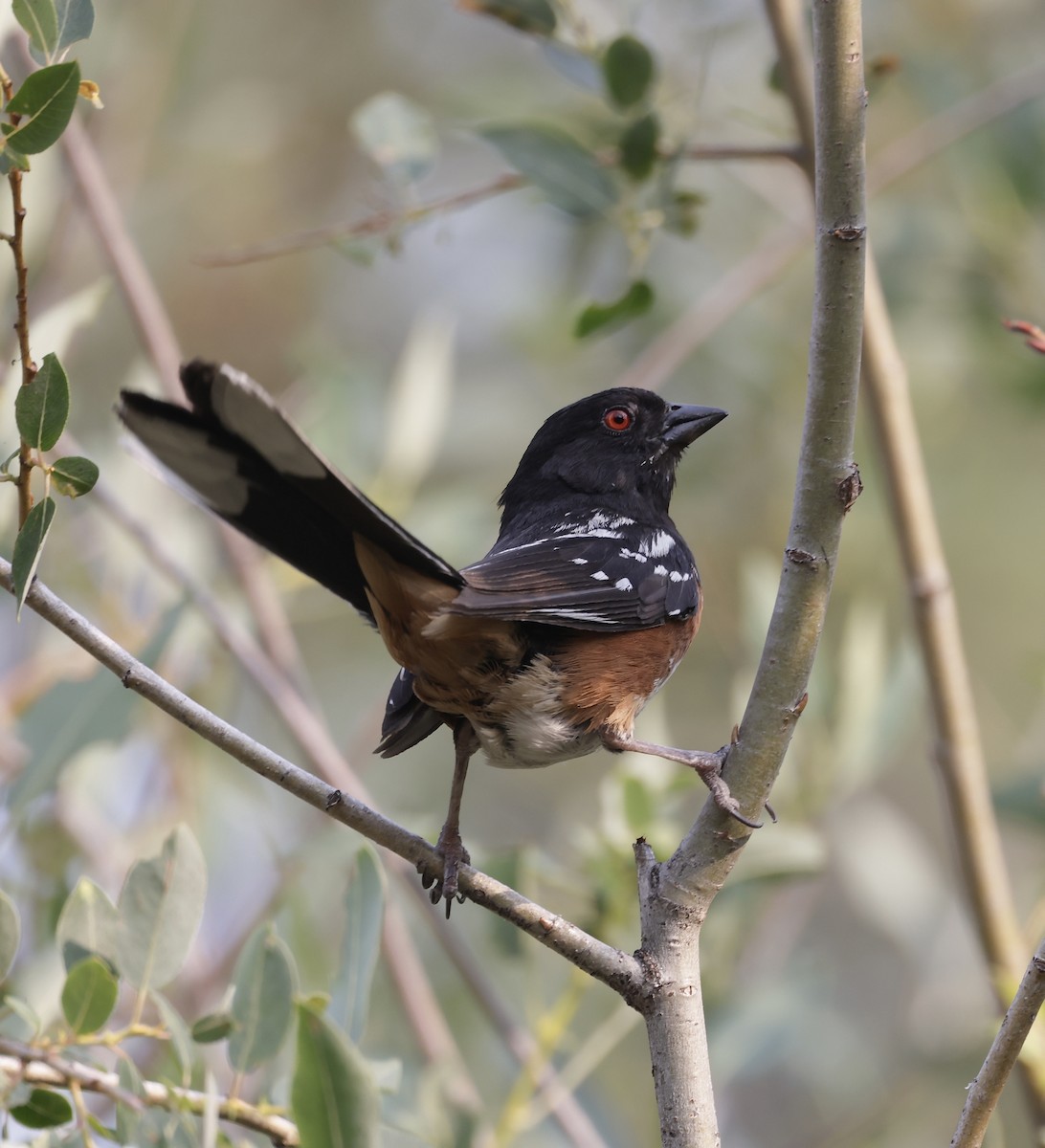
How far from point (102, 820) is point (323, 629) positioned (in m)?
3.12

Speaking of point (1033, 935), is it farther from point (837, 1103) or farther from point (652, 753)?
point (837, 1103)

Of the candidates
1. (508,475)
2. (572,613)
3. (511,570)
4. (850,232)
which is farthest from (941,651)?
(508,475)

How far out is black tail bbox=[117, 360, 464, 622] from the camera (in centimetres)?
175

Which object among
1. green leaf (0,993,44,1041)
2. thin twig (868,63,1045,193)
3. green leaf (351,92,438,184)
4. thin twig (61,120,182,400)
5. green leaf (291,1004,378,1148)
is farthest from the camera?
thin twig (868,63,1045,193)

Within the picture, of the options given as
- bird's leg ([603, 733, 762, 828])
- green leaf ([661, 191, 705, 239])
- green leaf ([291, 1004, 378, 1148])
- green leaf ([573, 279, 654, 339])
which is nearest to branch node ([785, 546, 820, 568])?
bird's leg ([603, 733, 762, 828])

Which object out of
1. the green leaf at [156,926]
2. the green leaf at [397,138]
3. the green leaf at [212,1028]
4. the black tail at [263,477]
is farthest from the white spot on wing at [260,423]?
the green leaf at [397,138]

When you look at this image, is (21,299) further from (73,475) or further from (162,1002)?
(162,1002)

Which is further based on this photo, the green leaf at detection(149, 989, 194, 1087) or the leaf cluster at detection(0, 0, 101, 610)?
the green leaf at detection(149, 989, 194, 1087)

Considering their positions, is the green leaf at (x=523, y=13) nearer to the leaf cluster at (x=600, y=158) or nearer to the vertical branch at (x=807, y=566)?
the leaf cluster at (x=600, y=158)

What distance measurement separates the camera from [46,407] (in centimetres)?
151

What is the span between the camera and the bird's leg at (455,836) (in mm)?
1962

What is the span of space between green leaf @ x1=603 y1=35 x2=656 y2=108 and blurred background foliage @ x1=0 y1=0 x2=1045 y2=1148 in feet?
0.63

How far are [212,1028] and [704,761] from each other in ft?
2.89

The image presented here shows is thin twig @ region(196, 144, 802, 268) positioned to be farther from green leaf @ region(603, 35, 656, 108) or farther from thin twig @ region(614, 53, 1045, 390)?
thin twig @ region(614, 53, 1045, 390)
